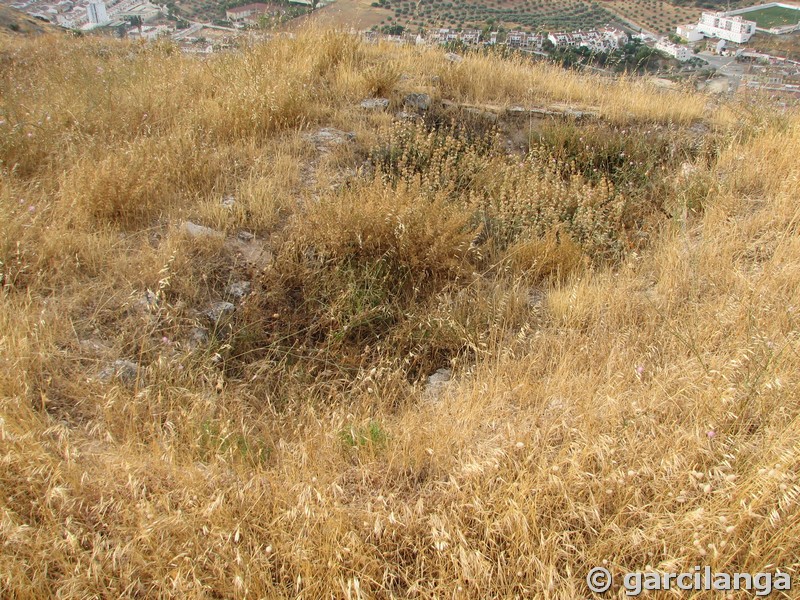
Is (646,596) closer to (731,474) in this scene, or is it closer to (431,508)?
(731,474)

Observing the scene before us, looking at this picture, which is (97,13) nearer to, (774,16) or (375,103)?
(375,103)

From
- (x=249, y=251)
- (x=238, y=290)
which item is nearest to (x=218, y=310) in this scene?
(x=238, y=290)

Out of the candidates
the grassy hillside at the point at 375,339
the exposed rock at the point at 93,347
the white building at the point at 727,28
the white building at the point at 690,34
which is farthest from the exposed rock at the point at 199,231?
the white building at the point at 690,34

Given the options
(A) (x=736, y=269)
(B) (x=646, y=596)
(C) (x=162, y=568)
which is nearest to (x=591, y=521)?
(B) (x=646, y=596)

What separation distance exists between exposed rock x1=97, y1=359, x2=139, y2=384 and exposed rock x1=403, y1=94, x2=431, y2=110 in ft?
14.4

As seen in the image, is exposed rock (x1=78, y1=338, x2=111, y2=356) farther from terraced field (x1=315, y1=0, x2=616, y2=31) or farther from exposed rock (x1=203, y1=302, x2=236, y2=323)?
terraced field (x1=315, y1=0, x2=616, y2=31)

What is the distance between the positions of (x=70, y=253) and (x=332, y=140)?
8.56 ft

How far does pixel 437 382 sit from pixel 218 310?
4.70 ft

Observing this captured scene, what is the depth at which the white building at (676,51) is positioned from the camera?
920 centimetres

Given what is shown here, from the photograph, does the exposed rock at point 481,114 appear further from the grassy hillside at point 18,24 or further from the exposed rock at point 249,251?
the grassy hillside at point 18,24

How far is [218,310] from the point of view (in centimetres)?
330

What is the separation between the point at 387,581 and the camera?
6.04ft

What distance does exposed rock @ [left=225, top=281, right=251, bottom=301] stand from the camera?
3.45 metres

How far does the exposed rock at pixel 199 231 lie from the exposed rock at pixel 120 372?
1160 millimetres
